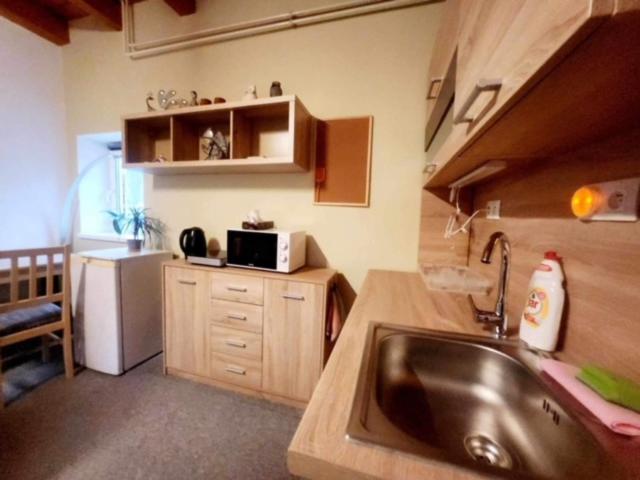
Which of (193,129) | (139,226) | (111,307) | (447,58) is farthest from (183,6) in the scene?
(111,307)

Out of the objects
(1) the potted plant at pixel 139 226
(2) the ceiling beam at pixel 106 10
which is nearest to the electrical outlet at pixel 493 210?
(1) the potted plant at pixel 139 226

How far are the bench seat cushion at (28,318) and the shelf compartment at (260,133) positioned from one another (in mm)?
1611

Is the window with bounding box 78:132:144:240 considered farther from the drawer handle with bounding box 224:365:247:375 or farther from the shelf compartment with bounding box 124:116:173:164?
the drawer handle with bounding box 224:365:247:375

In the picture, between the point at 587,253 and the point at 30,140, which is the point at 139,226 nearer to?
the point at 30,140

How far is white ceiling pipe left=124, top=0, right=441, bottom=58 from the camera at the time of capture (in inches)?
64.7

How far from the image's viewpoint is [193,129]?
2.02 m

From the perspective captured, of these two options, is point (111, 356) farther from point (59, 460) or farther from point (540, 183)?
point (540, 183)

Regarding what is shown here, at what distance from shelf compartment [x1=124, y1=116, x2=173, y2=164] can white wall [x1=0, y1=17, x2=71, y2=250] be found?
1198 mm

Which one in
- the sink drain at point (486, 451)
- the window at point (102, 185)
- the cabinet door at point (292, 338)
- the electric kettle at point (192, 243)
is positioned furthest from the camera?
the window at point (102, 185)

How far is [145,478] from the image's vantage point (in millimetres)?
1137

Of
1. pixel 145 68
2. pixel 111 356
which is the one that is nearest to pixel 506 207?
pixel 111 356

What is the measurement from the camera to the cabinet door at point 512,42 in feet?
0.90

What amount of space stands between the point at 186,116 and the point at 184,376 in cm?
184

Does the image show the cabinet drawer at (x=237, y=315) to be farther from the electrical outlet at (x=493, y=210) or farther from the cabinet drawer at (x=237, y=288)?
the electrical outlet at (x=493, y=210)
